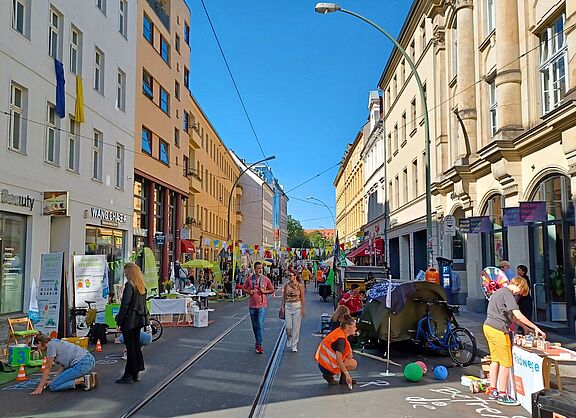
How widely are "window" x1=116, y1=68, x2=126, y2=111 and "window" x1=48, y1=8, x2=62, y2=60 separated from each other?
19.5 ft

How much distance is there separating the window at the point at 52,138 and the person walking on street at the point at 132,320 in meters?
9.73

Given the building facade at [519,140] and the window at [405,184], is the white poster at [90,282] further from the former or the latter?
the window at [405,184]

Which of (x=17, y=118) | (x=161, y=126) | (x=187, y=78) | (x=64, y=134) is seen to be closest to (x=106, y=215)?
(x=64, y=134)

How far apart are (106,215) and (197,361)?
13.0 m

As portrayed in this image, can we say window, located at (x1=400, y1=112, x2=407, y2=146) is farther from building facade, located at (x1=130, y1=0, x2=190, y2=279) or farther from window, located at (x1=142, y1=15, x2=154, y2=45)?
window, located at (x1=142, y1=15, x2=154, y2=45)

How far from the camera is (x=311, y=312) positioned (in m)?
22.9

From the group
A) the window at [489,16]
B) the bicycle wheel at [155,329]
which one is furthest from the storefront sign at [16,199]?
the window at [489,16]

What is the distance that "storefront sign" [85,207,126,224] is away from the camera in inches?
838

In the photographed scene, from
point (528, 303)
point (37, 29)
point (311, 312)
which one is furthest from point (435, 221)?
point (37, 29)

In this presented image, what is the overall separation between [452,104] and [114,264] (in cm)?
1423

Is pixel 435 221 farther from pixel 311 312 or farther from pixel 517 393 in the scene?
pixel 517 393

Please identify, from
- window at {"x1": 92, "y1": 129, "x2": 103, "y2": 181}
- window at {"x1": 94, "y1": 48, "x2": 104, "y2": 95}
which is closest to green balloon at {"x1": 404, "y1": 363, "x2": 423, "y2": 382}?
window at {"x1": 92, "y1": 129, "x2": 103, "y2": 181}

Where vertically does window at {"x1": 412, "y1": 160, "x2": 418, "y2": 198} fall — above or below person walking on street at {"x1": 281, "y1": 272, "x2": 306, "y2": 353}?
above

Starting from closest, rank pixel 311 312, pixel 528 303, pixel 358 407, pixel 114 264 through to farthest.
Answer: pixel 358 407 → pixel 528 303 → pixel 114 264 → pixel 311 312
